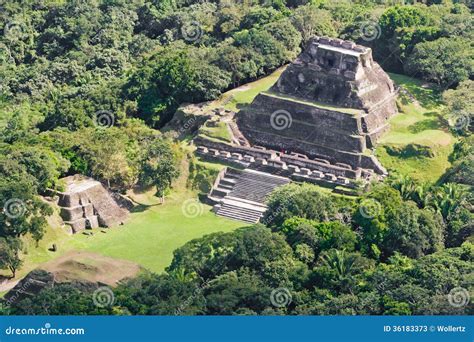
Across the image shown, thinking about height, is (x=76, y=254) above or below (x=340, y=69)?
below

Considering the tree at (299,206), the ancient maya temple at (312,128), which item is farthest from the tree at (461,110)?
the tree at (299,206)

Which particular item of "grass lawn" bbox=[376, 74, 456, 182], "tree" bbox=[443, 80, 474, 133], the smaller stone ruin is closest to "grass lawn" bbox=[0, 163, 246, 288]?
the smaller stone ruin

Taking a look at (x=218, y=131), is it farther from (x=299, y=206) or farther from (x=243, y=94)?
(x=299, y=206)

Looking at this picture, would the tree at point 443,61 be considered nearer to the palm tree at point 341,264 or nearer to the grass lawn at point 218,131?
the grass lawn at point 218,131

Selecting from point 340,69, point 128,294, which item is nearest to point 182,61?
point 340,69

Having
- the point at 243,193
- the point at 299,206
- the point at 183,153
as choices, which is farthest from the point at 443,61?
the point at 299,206

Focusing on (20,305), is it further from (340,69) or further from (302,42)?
(302,42)
